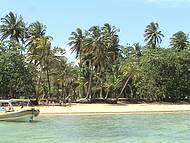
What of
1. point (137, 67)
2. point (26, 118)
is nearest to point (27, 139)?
point (26, 118)

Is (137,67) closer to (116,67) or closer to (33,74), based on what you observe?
(116,67)

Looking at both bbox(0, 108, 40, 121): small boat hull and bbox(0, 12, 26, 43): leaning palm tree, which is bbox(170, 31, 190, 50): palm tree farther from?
bbox(0, 108, 40, 121): small boat hull

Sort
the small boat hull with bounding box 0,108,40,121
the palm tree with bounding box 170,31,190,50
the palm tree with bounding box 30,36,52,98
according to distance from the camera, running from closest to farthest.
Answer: the small boat hull with bounding box 0,108,40,121 < the palm tree with bounding box 30,36,52,98 < the palm tree with bounding box 170,31,190,50

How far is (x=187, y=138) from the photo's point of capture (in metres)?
32.3

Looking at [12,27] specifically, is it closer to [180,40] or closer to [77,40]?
[77,40]

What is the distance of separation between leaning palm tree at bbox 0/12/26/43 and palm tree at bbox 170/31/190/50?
42800mm

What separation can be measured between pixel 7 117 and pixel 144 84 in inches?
1923

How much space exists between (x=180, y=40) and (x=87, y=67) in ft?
95.5

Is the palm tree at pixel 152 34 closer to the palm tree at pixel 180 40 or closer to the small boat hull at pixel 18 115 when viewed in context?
the palm tree at pixel 180 40

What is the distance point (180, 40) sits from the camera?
113 m

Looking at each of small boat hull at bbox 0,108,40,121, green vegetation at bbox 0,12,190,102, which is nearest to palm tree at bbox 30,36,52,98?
green vegetation at bbox 0,12,190,102

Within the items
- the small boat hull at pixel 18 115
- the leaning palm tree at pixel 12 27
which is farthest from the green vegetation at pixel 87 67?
the small boat hull at pixel 18 115

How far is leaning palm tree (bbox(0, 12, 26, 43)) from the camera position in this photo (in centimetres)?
9012

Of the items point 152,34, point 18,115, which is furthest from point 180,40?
point 18,115
